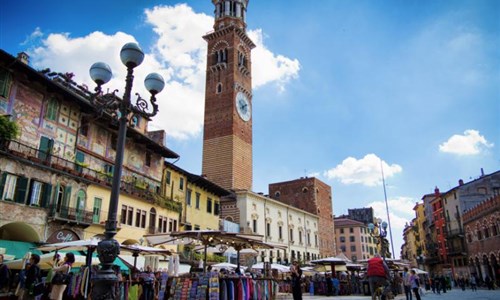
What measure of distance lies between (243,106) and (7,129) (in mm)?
35981

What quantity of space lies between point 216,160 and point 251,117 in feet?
31.0

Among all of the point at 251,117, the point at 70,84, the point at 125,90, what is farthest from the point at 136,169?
the point at 251,117

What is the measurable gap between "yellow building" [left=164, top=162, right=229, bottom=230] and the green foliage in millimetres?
12609

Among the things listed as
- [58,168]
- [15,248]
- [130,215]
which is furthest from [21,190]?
[130,215]

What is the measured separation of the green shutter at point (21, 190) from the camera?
55.3 feet

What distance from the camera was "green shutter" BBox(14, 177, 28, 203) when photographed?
16.8 meters

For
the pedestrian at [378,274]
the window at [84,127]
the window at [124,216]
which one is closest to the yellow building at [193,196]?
the window at [124,216]

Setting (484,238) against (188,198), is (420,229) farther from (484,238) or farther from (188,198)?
(188,198)

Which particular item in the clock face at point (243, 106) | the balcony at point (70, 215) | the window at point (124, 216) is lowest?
the balcony at point (70, 215)

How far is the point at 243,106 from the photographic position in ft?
167

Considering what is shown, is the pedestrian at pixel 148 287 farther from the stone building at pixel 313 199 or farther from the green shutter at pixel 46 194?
the stone building at pixel 313 199

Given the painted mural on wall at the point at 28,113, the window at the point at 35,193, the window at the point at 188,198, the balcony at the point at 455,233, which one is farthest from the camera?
the balcony at the point at 455,233

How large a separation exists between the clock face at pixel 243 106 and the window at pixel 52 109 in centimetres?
2996

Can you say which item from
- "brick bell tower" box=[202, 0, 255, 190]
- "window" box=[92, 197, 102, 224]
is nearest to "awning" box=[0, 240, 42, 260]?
"window" box=[92, 197, 102, 224]
